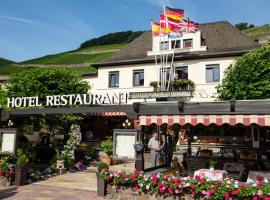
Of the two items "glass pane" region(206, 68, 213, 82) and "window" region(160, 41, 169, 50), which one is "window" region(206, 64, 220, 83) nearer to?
"glass pane" region(206, 68, 213, 82)

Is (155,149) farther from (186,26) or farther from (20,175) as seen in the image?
(186,26)

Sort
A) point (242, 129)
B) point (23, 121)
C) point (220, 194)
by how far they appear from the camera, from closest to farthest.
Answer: point (220, 194) < point (23, 121) < point (242, 129)

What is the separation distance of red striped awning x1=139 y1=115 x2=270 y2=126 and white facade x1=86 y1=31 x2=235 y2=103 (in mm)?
16388

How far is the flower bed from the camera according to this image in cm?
835

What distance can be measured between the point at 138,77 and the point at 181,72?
4.10 metres

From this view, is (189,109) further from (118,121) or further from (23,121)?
(118,121)

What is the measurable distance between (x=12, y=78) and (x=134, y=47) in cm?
1365

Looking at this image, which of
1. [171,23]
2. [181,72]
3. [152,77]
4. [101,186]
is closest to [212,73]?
[181,72]

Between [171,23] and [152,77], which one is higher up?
[171,23]

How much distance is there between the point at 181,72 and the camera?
29.5m

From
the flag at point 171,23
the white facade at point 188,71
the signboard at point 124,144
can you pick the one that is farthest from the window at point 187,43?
the signboard at point 124,144

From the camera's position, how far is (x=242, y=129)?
24.0 metres

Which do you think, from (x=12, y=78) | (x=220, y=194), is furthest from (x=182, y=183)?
(x=12, y=78)

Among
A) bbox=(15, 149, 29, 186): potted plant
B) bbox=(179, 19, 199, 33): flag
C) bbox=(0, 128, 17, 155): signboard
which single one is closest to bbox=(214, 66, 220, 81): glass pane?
bbox=(179, 19, 199, 33): flag
